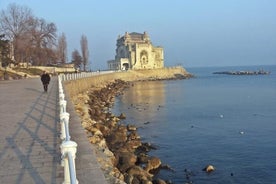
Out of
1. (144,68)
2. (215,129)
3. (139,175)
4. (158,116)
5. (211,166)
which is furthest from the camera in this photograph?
(144,68)

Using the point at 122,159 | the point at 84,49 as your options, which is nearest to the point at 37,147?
the point at 122,159

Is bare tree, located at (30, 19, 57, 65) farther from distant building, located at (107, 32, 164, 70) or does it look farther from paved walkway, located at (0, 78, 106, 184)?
paved walkway, located at (0, 78, 106, 184)

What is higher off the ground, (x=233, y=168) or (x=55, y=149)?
(x=55, y=149)

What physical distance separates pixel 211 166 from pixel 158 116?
51.3ft

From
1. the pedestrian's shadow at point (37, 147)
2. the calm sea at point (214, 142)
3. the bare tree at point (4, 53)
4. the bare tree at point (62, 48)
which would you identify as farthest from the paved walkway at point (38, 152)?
the bare tree at point (62, 48)

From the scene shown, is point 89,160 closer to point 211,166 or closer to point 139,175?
point 139,175

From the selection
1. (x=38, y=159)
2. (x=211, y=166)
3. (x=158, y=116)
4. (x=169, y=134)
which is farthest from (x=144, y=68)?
(x=38, y=159)

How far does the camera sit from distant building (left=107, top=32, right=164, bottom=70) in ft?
385

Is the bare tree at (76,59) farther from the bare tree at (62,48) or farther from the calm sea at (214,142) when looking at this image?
the calm sea at (214,142)

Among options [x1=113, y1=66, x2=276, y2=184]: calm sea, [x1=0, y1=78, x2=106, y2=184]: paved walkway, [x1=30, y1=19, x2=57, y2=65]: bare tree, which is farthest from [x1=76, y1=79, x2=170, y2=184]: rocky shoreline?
[x1=30, y1=19, x2=57, y2=65]: bare tree

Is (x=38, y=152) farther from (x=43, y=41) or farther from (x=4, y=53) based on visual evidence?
(x=43, y=41)

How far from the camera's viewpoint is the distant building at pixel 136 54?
117375 mm

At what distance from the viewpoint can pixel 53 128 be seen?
9.64m

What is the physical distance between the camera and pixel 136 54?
117 m
